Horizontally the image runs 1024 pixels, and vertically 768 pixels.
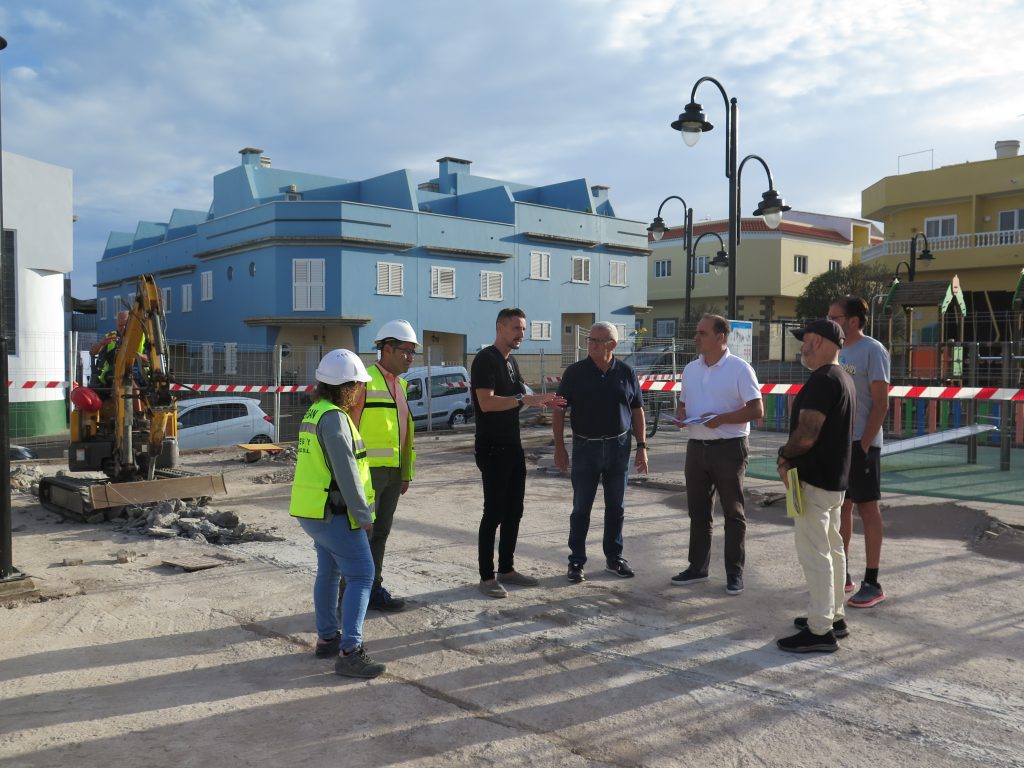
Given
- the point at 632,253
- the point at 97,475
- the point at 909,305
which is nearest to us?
the point at 97,475

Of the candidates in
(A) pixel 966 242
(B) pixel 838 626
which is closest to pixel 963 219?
(A) pixel 966 242

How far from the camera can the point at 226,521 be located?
8414 millimetres

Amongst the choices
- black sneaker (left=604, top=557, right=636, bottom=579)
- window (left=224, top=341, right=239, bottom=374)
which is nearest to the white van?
window (left=224, top=341, right=239, bottom=374)

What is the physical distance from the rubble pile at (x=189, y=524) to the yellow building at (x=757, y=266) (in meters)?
44.0

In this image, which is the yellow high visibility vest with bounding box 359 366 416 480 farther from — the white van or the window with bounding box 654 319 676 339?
the window with bounding box 654 319 676 339

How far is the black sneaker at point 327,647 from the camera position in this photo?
15.6 feet

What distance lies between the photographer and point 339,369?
4574 mm

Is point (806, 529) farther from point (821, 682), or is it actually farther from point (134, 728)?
point (134, 728)

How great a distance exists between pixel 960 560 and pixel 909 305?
12.8 m

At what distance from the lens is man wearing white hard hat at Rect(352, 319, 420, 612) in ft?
17.7

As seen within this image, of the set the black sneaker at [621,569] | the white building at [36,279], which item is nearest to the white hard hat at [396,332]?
the black sneaker at [621,569]

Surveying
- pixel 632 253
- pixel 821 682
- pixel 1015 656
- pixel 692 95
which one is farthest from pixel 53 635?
pixel 632 253

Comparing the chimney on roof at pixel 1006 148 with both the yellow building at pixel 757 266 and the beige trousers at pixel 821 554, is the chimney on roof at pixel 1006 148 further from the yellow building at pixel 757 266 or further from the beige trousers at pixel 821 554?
the beige trousers at pixel 821 554

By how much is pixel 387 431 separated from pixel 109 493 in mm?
4840
